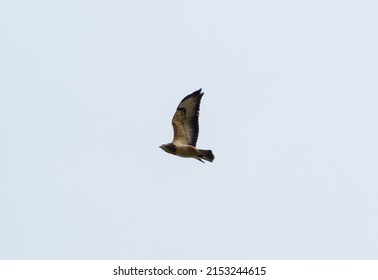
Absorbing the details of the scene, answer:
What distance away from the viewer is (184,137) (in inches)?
3216

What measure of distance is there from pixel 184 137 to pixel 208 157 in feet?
3.74

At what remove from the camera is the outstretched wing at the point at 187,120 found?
8156 centimetres

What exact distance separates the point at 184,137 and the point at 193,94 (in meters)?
1.14

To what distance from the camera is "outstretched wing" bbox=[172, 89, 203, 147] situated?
268 ft

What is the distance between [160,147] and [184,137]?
0.76m

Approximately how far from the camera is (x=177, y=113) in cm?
8169

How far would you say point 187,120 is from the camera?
268 feet
